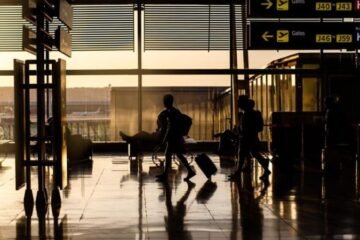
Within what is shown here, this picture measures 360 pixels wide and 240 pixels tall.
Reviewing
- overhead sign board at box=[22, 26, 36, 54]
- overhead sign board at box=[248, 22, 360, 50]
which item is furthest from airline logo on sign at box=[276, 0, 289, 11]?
overhead sign board at box=[22, 26, 36, 54]

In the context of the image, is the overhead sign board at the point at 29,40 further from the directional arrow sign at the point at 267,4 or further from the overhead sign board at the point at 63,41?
the directional arrow sign at the point at 267,4

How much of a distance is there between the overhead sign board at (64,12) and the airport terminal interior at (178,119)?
0.02 meters

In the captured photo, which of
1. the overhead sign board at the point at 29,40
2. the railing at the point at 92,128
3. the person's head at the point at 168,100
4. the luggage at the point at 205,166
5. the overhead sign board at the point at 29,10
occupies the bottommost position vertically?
the luggage at the point at 205,166

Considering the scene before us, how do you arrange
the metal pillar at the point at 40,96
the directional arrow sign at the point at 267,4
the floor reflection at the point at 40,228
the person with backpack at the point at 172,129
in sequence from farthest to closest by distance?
the person with backpack at the point at 172,129 < the directional arrow sign at the point at 267,4 < the metal pillar at the point at 40,96 < the floor reflection at the point at 40,228

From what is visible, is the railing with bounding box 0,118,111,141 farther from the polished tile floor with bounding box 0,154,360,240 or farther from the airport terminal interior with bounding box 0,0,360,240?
the polished tile floor with bounding box 0,154,360,240

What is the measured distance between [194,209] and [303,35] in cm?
518

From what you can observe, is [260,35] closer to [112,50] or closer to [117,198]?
[117,198]

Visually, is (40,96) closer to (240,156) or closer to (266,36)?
(266,36)

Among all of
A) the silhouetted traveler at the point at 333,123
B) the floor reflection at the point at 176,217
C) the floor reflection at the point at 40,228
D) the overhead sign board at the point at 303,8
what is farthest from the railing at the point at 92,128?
the floor reflection at the point at 40,228

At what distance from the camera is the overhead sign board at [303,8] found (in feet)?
43.7

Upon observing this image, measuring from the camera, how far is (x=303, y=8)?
13539 millimetres

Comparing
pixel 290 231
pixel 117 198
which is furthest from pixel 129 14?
pixel 290 231

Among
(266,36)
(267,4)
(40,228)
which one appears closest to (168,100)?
(266,36)

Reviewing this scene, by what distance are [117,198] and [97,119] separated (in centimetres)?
1210
